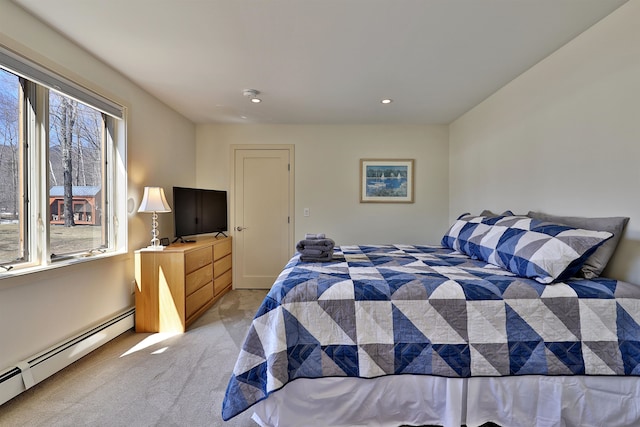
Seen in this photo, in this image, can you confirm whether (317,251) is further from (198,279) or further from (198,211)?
(198,211)

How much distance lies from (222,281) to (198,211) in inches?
37.5

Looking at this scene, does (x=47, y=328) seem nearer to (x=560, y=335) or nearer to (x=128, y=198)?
(x=128, y=198)

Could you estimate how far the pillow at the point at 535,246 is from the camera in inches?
56.4

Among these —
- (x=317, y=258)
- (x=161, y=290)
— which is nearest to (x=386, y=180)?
(x=317, y=258)

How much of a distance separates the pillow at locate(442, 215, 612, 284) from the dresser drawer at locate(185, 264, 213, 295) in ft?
8.49

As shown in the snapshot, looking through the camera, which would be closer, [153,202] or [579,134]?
[579,134]

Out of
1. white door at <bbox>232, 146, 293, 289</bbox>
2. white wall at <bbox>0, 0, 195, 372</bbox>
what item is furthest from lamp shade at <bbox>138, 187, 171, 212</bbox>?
white door at <bbox>232, 146, 293, 289</bbox>

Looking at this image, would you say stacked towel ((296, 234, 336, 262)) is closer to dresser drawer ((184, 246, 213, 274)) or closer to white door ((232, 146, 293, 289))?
dresser drawer ((184, 246, 213, 274))

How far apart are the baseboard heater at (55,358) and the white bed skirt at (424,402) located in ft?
4.93

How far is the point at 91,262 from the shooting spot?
2135 millimetres

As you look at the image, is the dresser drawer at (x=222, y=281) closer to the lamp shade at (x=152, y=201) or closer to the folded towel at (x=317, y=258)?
the lamp shade at (x=152, y=201)

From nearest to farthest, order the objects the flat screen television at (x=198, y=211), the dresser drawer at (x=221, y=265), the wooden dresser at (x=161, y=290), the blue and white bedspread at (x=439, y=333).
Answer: the blue and white bedspread at (x=439, y=333)
the wooden dresser at (x=161, y=290)
the flat screen television at (x=198, y=211)
the dresser drawer at (x=221, y=265)

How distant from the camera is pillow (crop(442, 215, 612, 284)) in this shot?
56.4 inches

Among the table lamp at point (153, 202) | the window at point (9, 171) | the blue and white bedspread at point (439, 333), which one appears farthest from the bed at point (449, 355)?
the table lamp at point (153, 202)
